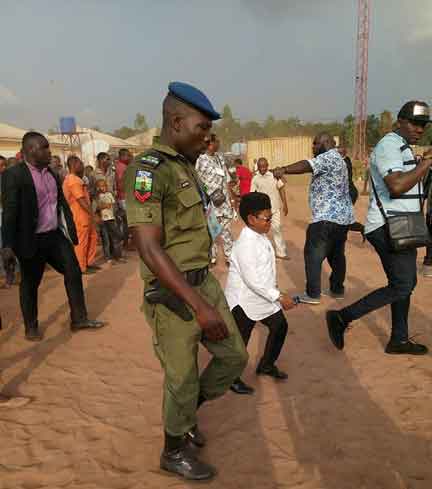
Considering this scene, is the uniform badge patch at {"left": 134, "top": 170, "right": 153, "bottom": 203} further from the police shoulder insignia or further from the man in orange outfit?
the man in orange outfit

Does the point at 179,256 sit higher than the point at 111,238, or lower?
higher

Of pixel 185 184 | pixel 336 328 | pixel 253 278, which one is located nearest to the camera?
pixel 185 184

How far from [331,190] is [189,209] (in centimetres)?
318

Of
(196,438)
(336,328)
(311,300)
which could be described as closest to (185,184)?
(196,438)

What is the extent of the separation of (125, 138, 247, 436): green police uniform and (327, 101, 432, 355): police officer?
5.95 ft

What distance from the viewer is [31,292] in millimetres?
4422

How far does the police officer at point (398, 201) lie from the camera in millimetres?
3305

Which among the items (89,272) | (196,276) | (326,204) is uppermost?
(326,204)

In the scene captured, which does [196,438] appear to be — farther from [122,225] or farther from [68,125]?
[68,125]

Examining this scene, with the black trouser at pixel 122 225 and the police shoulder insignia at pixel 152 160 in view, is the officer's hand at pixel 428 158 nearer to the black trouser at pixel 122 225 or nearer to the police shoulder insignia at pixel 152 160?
the police shoulder insignia at pixel 152 160

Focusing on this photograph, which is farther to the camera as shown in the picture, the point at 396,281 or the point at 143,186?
the point at 396,281

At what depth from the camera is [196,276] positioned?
2.18 metres

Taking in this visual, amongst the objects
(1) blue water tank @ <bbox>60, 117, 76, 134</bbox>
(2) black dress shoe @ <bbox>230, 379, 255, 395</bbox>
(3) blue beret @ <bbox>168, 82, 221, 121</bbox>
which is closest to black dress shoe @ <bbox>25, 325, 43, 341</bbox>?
(2) black dress shoe @ <bbox>230, 379, 255, 395</bbox>

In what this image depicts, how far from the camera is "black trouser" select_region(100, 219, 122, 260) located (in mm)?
7941
